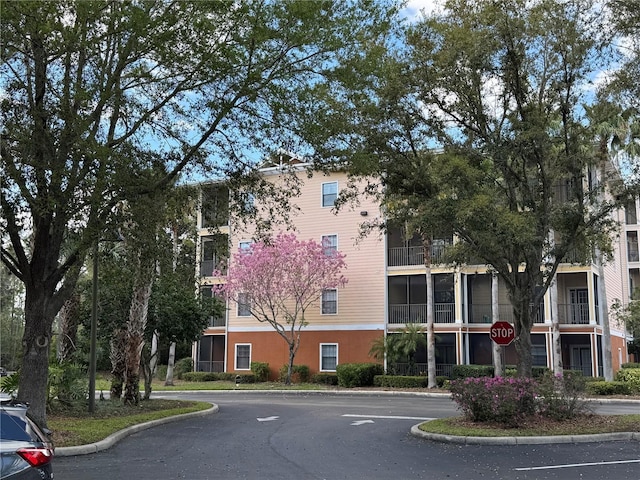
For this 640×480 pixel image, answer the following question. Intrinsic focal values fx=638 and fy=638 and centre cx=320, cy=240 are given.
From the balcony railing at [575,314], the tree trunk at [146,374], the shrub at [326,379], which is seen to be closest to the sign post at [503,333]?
the tree trunk at [146,374]

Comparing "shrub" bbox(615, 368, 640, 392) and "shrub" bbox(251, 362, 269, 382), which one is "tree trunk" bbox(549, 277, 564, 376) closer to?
"shrub" bbox(615, 368, 640, 392)

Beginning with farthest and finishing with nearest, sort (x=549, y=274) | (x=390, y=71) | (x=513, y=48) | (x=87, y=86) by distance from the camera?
1. (x=549, y=274)
2. (x=513, y=48)
3. (x=390, y=71)
4. (x=87, y=86)

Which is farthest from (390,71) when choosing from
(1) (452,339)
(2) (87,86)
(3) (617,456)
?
(1) (452,339)

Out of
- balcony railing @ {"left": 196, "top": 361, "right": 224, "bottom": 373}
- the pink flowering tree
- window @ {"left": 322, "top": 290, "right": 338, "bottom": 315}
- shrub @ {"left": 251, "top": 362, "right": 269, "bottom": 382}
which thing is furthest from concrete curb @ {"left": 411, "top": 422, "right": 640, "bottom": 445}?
balcony railing @ {"left": 196, "top": 361, "right": 224, "bottom": 373}

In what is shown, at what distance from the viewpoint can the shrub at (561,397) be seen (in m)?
15.1

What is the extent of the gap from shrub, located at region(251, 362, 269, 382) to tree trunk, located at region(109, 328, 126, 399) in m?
15.6

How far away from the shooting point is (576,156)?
16.1 metres

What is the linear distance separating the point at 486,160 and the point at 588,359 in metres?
21.6

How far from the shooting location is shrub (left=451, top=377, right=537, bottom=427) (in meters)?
14.5

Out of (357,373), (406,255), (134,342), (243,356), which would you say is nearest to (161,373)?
(243,356)

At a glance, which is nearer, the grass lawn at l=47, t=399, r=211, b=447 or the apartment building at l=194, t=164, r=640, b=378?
the grass lawn at l=47, t=399, r=211, b=447

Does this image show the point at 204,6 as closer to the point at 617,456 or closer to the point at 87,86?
the point at 87,86

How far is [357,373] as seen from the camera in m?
32.3

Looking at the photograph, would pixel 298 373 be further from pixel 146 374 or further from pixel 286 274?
pixel 146 374
